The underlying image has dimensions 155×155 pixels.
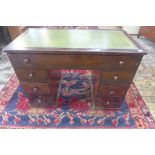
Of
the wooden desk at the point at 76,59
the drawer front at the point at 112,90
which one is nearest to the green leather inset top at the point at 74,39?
the wooden desk at the point at 76,59

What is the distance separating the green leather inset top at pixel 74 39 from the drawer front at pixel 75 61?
89mm

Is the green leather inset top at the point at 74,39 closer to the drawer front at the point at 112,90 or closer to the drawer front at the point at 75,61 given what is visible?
the drawer front at the point at 75,61

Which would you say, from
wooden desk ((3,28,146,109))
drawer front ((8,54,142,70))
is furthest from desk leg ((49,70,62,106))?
drawer front ((8,54,142,70))

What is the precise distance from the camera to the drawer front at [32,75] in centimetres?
126

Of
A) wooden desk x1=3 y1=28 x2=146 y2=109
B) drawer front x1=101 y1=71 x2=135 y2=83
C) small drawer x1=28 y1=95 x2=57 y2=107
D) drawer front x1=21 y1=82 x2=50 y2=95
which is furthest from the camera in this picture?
small drawer x1=28 y1=95 x2=57 y2=107

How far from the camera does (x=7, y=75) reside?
209 centimetres

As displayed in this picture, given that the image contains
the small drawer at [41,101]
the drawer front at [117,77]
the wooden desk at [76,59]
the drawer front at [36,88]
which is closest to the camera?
the wooden desk at [76,59]

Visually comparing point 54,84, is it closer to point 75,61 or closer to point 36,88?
point 36,88

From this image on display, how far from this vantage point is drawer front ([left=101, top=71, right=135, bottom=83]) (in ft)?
4.11

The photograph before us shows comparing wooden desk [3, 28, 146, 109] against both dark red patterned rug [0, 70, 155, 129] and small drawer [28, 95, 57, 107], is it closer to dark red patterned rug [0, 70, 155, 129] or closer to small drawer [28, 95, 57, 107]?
small drawer [28, 95, 57, 107]

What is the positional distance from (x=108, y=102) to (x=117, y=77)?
318mm

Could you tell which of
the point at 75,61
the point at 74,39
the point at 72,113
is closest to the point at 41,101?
the point at 72,113

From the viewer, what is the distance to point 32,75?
50.2 inches
